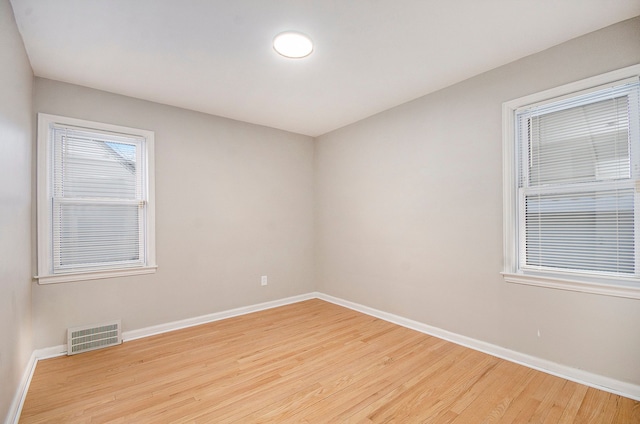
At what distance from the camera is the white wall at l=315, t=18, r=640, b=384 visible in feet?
7.03

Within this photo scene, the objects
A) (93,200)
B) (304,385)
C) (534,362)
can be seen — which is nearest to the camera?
(304,385)

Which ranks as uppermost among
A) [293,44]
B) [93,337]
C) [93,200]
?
[293,44]

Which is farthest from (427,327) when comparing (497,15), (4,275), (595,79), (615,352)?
(4,275)

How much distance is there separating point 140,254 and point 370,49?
10.1 ft

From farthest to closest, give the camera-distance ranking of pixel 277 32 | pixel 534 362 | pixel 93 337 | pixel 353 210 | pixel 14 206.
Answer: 1. pixel 353 210
2. pixel 93 337
3. pixel 534 362
4. pixel 277 32
5. pixel 14 206

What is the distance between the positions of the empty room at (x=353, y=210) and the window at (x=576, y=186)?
1cm

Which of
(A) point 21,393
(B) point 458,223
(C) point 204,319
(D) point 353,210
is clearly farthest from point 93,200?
(B) point 458,223

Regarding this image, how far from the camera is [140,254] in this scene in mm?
3240

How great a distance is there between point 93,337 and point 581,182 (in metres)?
4.44

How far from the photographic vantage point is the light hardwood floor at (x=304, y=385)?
188 centimetres

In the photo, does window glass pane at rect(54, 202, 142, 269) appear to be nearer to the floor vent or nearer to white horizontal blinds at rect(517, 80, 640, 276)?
the floor vent

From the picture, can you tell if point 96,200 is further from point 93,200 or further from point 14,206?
point 14,206

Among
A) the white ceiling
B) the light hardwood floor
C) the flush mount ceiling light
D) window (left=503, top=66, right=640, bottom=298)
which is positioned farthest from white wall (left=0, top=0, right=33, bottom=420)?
window (left=503, top=66, right=640, bottom=298)

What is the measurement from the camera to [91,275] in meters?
2.90
